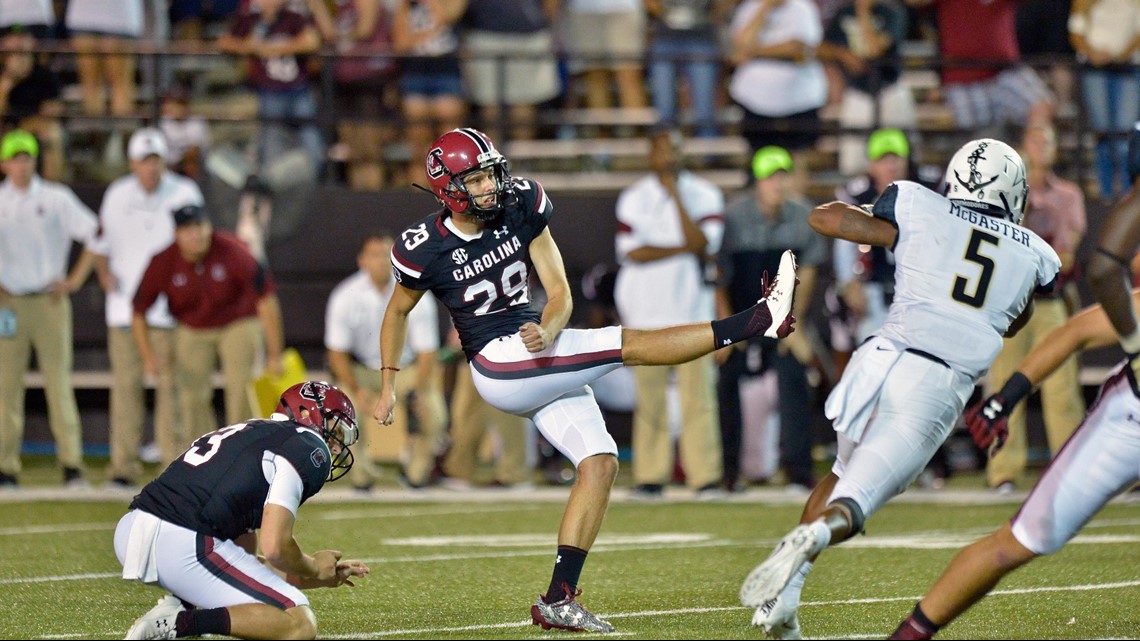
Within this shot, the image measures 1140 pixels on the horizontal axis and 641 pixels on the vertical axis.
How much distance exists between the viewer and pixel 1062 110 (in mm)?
14078

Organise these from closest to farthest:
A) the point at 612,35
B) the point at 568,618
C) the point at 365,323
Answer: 1. the point at 568,618
2. the point at 365,323
3. the point at 612,35

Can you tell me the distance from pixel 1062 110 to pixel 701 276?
4.66 metres

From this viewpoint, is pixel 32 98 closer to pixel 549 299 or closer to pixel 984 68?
pixel 984 68

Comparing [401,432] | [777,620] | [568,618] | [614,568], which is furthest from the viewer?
[401,432]

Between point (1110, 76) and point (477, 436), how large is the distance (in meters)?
5.99

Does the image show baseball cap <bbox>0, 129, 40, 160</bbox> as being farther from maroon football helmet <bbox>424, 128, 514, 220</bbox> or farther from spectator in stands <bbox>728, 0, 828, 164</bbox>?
maroon football helmet <bbox>424, 128, 514, 220</bbox>

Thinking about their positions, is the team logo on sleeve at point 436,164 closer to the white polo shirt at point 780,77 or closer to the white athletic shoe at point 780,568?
the white athletic shoe at point 780,568

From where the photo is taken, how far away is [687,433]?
1095 cm

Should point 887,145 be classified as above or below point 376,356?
above

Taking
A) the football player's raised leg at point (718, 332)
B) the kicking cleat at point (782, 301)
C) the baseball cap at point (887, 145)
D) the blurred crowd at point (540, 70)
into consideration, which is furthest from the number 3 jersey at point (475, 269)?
the blurred crowd at point (540, 70)

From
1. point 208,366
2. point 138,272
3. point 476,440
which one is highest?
point 138,272

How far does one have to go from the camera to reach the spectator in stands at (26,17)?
13203 mm

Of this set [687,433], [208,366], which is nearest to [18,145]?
[208,366]

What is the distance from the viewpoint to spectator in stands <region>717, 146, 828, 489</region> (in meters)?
10.7
